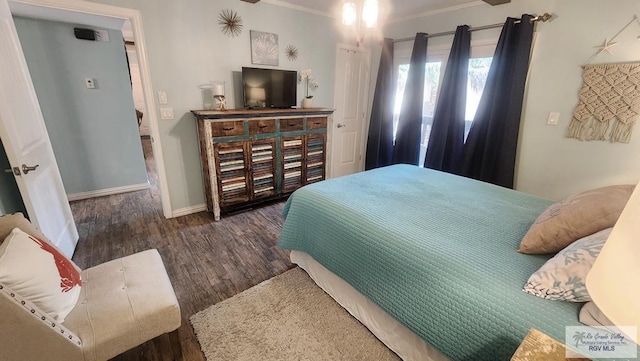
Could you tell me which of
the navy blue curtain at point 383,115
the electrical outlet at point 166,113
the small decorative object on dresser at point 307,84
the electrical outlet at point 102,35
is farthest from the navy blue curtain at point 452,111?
the electrical outlet at point 102,35

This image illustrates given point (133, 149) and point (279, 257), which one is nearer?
point (279, 257)

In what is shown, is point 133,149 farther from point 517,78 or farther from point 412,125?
point 517,78

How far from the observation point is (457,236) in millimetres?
1411

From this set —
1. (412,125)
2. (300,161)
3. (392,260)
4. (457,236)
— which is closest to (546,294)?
(457,236)

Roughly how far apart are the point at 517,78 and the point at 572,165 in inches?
39.2

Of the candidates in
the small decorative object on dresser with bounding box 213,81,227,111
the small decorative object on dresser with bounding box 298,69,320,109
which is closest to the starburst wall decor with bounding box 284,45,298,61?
the small decorative object on dresser with bounding box 298,69,320,109

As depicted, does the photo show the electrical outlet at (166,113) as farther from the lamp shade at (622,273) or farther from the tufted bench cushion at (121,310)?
the lamp shade at (622,273)

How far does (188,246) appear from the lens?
250 centimetres

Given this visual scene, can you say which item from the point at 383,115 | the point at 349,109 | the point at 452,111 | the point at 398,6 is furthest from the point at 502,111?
the point at 349,109

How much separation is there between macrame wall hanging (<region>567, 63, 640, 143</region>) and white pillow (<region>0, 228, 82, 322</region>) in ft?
12.7

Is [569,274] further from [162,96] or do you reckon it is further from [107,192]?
[107,192]

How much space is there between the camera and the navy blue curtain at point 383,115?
12.8 feet

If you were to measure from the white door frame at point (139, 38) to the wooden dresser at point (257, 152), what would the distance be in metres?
0.41

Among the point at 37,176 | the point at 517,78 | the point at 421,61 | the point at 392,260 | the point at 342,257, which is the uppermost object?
the point at 421,61
